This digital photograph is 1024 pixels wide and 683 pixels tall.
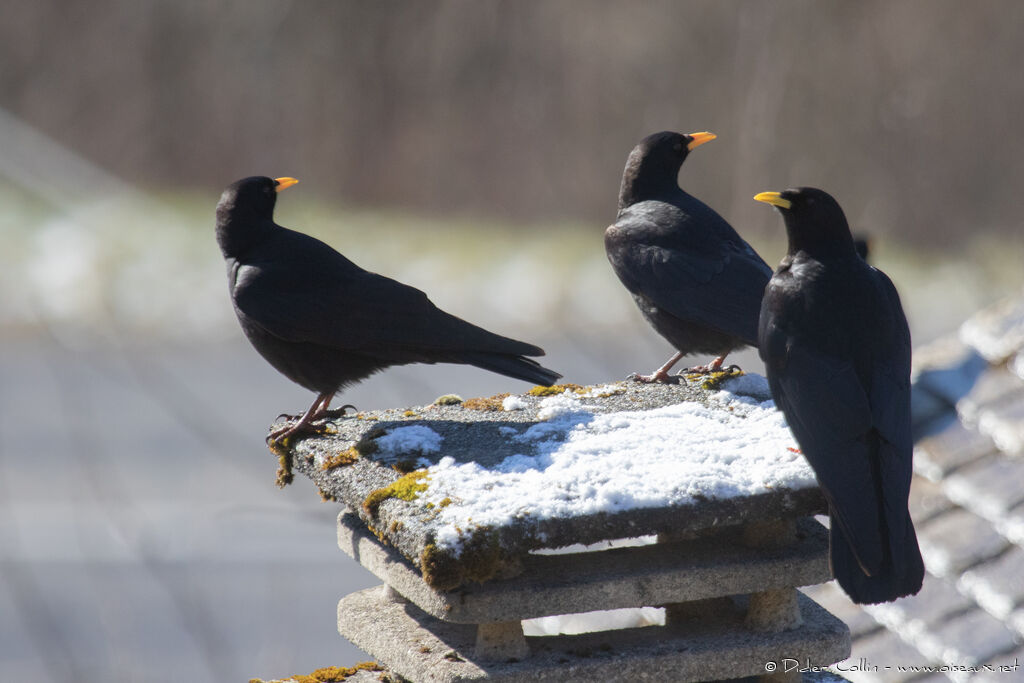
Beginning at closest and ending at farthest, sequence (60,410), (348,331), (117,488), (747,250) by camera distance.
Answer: (348,331)
(747,250)
(117,488)
(60,410)

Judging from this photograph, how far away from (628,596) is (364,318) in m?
1.49

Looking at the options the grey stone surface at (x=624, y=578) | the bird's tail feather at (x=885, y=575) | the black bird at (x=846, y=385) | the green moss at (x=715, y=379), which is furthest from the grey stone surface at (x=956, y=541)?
the bird's tail feather at (x=885, y=575)

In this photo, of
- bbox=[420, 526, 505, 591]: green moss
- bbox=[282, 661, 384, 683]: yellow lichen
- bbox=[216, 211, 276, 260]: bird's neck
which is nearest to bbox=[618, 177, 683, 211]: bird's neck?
bbox=[216, 211, 276, 260]: bird's neck

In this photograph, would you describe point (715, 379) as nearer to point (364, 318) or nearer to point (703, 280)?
point (364, 318)

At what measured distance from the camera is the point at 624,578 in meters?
2.48

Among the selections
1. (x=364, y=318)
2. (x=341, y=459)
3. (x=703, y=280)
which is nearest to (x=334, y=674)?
(x=341, y=459)

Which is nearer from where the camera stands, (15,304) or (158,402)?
(158,402)

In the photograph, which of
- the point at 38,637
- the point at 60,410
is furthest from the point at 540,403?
the point at 60,410

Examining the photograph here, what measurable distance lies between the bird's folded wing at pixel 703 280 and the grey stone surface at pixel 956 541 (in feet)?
3.92

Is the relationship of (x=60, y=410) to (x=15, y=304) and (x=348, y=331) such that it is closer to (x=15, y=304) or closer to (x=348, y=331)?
(x=15, y=304)

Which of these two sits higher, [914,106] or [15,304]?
[914,106]

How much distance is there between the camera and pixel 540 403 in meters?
3.13

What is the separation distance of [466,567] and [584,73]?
54.6ft

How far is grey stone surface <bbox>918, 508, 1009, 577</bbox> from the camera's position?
474 cm
